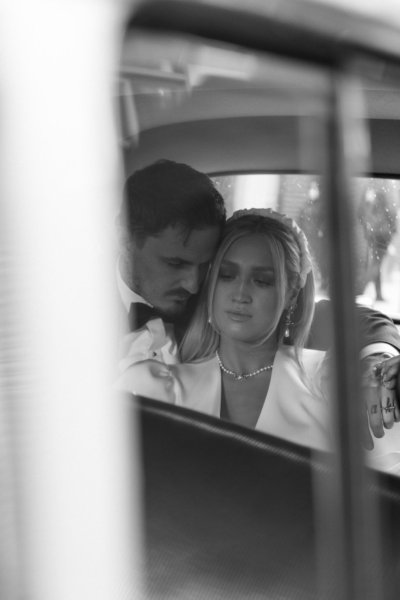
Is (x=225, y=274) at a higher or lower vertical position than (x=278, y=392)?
higher

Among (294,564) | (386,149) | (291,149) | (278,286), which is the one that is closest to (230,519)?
(294,564)

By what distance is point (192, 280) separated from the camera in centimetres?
237

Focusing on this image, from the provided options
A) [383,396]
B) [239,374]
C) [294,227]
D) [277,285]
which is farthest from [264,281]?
[383,396]

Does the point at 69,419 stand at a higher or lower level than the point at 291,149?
lower

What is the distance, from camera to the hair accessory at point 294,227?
2.09m

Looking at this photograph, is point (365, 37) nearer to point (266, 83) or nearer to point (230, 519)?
point (266, 83)

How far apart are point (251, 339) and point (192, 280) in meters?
0.21

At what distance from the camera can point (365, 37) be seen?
4.76 feet

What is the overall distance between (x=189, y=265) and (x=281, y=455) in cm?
58

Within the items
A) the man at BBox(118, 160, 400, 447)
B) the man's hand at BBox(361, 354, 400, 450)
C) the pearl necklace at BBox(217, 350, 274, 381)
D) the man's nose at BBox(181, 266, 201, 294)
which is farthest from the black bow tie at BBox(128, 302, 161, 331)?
the man's hand at BBox(361, 354, 400, 450)

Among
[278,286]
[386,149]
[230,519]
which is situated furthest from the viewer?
[386,149]

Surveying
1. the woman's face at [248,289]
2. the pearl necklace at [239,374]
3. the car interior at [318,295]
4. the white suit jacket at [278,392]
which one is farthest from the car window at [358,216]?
the pearl necklace at [239,374]

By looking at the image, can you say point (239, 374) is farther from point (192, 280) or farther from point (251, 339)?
point (192, 280)

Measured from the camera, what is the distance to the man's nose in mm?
2357
